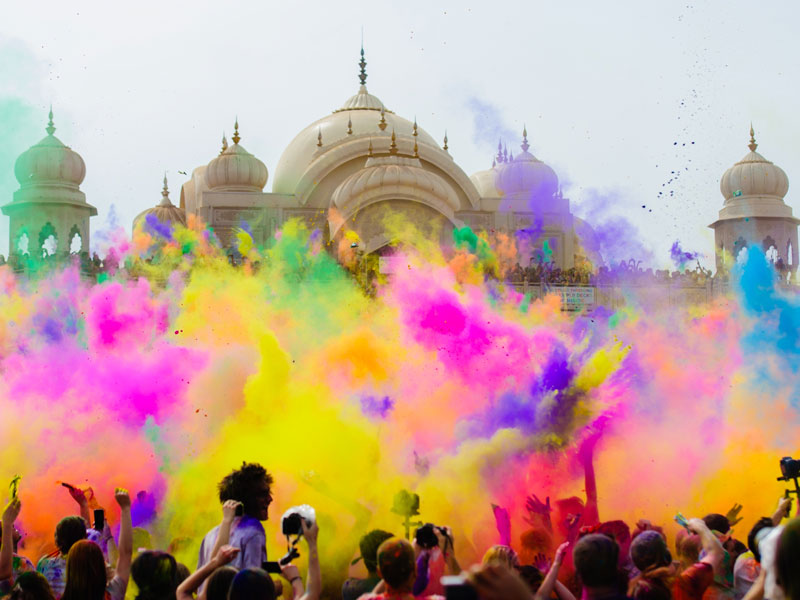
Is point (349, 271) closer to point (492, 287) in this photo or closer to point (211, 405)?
point (492, 287)

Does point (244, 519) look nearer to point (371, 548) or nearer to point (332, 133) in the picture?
point (371, 548)

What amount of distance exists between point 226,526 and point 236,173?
3174 cm

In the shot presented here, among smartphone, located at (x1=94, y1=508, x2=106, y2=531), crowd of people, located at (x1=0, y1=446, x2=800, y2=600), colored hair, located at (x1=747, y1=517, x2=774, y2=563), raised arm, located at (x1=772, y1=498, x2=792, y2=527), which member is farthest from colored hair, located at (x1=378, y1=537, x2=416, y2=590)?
smartphone, located at (x1=94, y1=508, x2=106, y2=531)

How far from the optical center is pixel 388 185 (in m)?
32.5

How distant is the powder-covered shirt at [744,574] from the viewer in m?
7.06

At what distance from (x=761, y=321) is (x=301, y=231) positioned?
2023cm

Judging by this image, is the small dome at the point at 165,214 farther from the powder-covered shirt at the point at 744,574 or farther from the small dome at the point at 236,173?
the powder-covered shirt at the point at 744,574

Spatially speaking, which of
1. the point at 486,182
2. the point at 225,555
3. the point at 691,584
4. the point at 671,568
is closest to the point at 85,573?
the point at 225,555

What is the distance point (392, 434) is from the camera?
13.5 metres

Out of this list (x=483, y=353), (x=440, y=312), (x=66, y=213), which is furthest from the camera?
(x=66, y=213)

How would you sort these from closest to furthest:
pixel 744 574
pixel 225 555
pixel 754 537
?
pixel 225 555
pixel 754 537
pixel 744 574

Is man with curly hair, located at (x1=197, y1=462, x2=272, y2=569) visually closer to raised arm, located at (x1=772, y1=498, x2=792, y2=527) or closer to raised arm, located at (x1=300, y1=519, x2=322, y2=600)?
raised arm, located at (x1=300, y1=519, x2=322, y2=600)

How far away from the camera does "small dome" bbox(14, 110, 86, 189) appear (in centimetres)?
3550

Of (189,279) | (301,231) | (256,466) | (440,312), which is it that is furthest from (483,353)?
(301,231)
